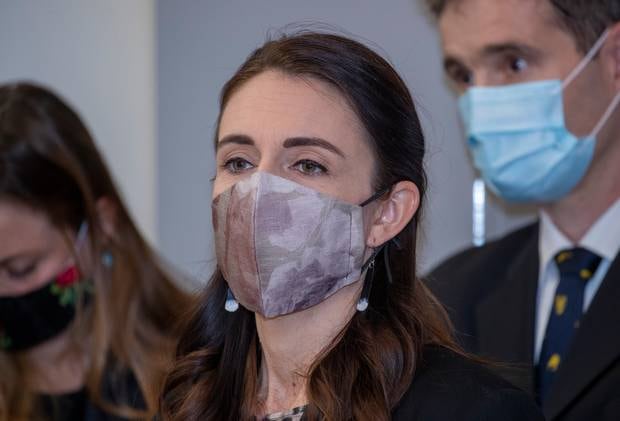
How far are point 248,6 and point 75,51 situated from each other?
840mm

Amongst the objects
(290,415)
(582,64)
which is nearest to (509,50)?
(582,64)

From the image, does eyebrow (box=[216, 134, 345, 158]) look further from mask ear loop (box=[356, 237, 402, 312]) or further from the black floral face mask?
the black floral face mask

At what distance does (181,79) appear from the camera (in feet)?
10.9

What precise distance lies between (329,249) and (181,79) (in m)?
1.67

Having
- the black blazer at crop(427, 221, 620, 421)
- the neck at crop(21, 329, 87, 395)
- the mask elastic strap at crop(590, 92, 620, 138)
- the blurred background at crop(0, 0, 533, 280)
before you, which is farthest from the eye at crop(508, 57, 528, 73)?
the neck at crop(21, 329, 87, 395)

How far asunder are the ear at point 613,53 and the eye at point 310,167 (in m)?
1.07

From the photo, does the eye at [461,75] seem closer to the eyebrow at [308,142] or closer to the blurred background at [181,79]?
the blurred background at [181,79]

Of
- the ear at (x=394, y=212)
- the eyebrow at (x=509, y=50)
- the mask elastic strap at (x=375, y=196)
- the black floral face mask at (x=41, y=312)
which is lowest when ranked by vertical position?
the black floral face mask at (x=41, y=312)

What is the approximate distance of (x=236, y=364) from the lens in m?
2.01

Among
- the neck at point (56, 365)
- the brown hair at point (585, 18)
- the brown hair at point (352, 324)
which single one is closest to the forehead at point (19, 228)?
the neck at point (56, 365)

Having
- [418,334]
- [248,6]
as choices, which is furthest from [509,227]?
[418,334]

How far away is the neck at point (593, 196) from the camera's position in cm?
259

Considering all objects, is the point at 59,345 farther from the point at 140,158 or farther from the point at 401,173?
the point at 401,173

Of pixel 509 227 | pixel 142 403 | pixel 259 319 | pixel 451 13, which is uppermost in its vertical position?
pixel 451 13
